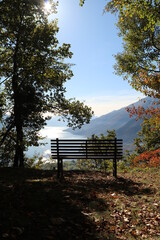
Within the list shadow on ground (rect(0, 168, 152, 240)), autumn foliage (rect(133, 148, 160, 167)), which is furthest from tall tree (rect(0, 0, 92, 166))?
shadow on ground (rect(0, 168, 152, 240))

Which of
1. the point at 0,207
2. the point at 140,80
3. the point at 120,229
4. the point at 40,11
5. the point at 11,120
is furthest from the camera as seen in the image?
the point at 11,120

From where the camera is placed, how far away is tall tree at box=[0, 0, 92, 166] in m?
16.6

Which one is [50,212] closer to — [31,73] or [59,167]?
[59,167]

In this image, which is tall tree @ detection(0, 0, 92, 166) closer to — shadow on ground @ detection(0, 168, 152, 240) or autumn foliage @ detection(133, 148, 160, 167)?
autumn foliage @ detection(133, 148, 160, 167)

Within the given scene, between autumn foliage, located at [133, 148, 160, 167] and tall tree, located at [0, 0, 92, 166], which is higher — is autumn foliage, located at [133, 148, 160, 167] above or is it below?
below

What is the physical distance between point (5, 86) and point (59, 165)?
42.3 feet

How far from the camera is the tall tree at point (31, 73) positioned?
54.5 ft

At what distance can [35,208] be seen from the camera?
22.0 feet

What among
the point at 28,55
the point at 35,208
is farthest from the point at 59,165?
the point at 28,55

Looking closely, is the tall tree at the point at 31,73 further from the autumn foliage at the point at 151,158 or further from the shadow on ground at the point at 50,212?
the shadow on ground at the point at 50,212

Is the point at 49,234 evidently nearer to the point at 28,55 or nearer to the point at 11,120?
the point at 28,55

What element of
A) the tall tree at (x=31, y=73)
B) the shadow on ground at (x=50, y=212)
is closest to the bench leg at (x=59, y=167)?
the shadow on ground at (x=50, y=212)

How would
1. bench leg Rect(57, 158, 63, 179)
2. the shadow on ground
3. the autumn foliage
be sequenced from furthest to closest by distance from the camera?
1. the autumn foliage
2. bench leg Rect(57, 158, 63, 179)
3. the shadow on ground

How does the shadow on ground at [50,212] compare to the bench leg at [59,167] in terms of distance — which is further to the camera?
the bench leg at [59,167]
